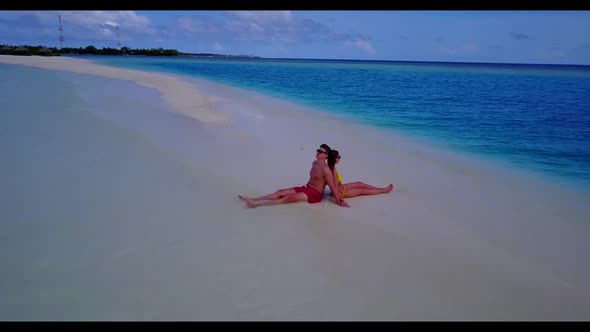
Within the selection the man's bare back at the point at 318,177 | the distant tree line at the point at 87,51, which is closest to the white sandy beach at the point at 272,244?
the man's bare back at the point at 318,177

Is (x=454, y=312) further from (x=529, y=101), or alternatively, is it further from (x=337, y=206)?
(x=529, y=101)

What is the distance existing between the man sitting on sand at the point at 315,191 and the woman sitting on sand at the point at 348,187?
0.10m

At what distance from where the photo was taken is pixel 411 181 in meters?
6.86

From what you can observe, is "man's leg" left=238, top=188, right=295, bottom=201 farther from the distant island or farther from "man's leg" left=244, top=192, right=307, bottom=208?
the distant island

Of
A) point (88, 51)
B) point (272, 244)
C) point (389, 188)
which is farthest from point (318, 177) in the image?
point (88, 51)

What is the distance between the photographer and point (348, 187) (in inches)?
229

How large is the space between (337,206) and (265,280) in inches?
89.2

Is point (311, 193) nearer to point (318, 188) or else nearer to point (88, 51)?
point (318, 188)

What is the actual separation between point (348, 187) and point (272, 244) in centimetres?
206

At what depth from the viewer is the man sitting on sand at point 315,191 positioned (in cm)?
533

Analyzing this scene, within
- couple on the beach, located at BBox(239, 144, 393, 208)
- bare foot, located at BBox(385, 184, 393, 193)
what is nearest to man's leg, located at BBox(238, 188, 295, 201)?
couple on the beach, located at BBox(239, 144, 393, 208)
